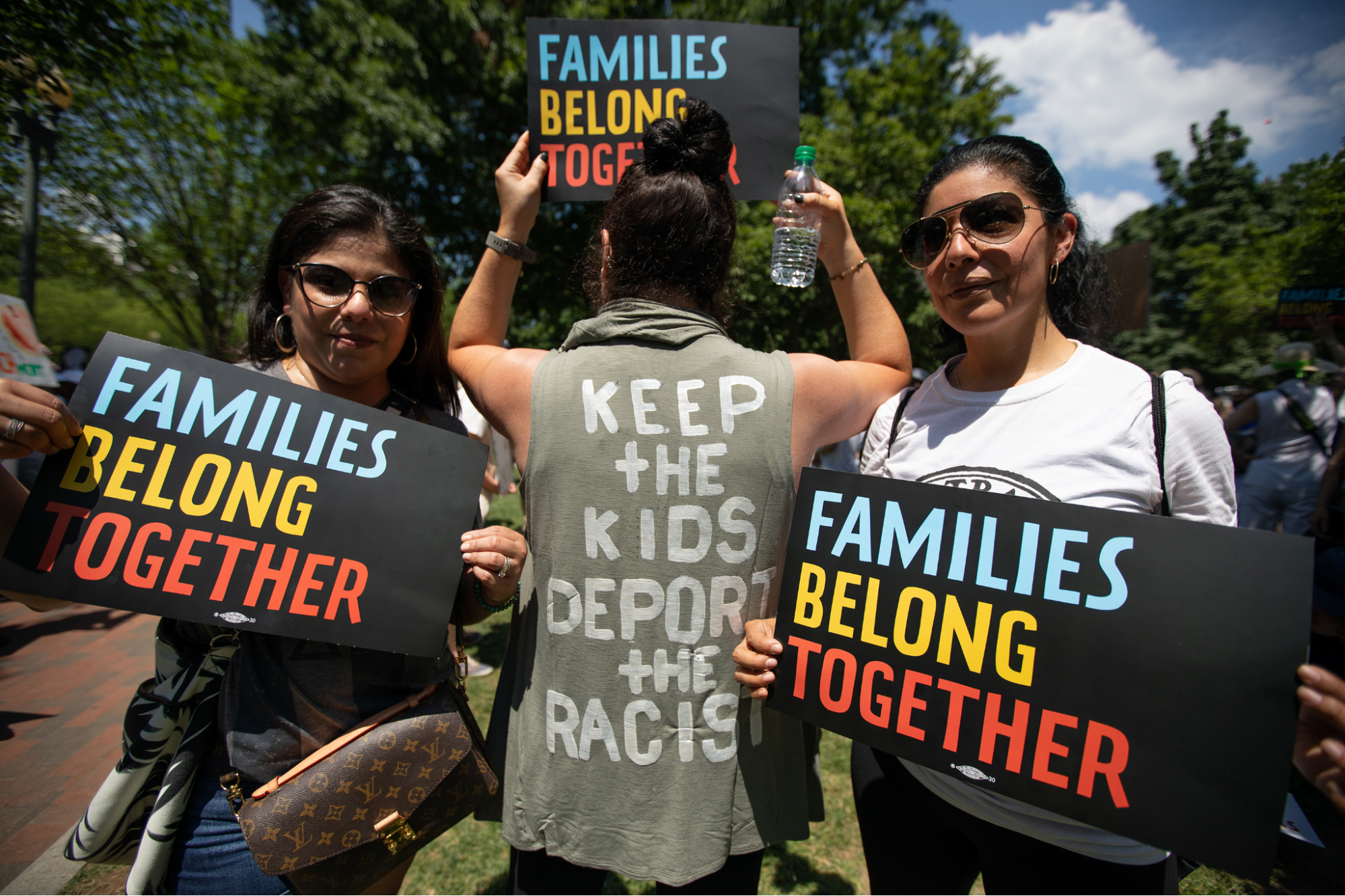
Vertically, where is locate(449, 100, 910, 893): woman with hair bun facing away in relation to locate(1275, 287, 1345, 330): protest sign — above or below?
below

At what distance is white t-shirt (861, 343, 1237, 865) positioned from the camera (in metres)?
1.35

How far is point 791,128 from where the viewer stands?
2.18m

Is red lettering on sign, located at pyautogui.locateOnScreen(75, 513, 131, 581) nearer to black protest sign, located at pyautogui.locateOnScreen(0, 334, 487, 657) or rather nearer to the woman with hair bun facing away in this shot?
black protest sign, located at pyautogui.locateOnScreen(0, 334, 487, 657)

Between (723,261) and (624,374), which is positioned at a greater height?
(723,261)

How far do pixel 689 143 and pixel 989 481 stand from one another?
3.66 ft

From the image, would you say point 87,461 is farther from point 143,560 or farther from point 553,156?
point 553,156

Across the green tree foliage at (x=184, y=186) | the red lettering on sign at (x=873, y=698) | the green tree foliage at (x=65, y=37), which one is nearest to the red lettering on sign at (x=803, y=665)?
the red lettering on sign at (x=873, y=698)

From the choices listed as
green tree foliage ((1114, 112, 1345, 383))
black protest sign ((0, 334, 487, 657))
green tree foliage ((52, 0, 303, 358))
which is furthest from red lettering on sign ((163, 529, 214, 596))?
green tree foliage ((1114, 112, 1345, 383))

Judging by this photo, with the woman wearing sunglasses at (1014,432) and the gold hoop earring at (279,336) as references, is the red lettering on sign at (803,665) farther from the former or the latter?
the gold hoop earring at (279,336)

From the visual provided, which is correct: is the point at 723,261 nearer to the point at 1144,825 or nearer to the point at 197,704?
the point at 1144,825

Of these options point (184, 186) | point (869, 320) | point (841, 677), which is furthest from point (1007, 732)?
point (184, 186)

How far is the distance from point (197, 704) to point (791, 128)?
8.08 feet

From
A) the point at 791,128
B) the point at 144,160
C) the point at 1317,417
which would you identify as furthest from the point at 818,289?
the point at 144,160

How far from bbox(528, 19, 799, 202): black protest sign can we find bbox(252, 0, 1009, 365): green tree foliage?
4.59 metres
